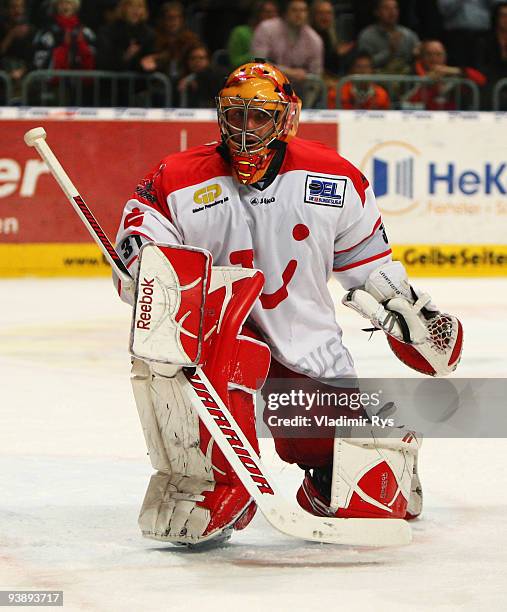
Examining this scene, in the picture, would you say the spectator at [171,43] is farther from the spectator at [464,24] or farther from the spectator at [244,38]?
the spectator at [464,24]

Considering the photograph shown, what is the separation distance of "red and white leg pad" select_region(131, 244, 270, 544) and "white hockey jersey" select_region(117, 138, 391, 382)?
16 centimetres

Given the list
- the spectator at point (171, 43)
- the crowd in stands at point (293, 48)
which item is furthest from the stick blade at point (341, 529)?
the spectator at point (171, 43)

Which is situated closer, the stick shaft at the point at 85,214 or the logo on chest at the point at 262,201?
the stick shaft at the point at 85,214

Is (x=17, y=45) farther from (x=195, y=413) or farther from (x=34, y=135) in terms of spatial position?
(x=195, y=413)

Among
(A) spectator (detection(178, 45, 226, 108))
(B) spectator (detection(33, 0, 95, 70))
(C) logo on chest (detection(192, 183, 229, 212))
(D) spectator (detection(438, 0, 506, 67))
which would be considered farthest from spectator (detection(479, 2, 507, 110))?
(C) logo on chest (detection(192, 183, 229, 212))

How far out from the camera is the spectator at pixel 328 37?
9.74 metres

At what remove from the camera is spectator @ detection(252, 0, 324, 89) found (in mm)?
9328

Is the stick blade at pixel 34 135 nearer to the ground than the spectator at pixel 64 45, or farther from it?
farther from it

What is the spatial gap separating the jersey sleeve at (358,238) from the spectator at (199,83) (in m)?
5.93

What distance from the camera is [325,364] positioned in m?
3.44

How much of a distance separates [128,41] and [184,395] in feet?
21.9

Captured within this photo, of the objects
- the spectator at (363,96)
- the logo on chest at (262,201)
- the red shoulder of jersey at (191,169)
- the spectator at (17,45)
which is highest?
the red shoulder of jersey at (191,169)

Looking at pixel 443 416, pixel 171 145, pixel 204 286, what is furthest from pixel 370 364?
pixel 171 145

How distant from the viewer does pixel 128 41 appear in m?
9.41
